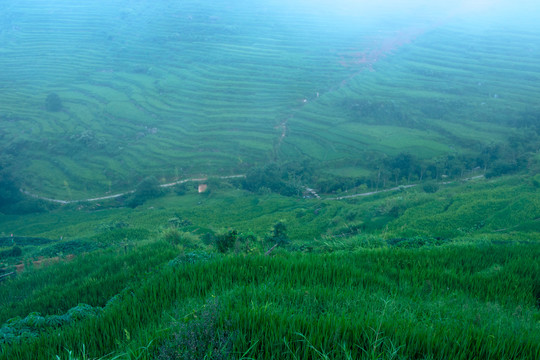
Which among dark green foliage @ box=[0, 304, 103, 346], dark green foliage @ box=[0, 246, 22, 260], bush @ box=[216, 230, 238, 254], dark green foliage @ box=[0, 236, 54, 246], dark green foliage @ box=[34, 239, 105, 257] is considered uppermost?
dark green foliage @ box=[0, 304, 103, 346]

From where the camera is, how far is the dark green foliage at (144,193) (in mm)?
27016

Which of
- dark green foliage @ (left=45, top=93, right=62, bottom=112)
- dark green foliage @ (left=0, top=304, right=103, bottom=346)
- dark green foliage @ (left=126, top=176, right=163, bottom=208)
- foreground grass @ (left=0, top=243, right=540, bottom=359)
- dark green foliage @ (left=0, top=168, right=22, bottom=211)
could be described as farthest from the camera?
dark green foliage @ (left=45, top=93, right=62, bottom=112)

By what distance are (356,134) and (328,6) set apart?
53.5 meters

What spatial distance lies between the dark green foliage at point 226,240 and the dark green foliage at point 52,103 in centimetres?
4677

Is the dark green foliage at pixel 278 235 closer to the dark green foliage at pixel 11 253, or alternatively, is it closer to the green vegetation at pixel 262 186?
the green vegetation at pixel 262 186

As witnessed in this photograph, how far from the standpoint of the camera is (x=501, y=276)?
12.4ft

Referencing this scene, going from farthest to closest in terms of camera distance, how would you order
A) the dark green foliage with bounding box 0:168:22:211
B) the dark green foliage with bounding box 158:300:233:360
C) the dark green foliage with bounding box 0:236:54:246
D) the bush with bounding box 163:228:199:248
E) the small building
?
the small building → the dark green foliage with bounding box 0:168:22:211 → the dark green foliage with bounding box 0:236:54:246 → the bush with bounding box 163:228:199:248 → the dark green foliage with bounding box 158:300:233:360

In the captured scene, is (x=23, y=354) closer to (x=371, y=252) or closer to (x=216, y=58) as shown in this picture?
(x=371, y=252)

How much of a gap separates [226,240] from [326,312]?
16.0ft

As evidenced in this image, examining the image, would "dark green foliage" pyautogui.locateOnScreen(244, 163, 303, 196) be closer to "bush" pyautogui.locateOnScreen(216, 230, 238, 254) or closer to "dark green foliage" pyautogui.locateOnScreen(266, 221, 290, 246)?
"dark green foliage" pyautogui.locateOnScreen(266, 221, 290, 246)

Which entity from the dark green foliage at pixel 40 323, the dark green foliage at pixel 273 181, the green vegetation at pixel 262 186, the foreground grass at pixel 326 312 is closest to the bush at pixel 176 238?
the green vegetation at pixel 262 186

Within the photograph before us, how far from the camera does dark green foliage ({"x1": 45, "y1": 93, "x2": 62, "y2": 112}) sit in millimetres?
43438

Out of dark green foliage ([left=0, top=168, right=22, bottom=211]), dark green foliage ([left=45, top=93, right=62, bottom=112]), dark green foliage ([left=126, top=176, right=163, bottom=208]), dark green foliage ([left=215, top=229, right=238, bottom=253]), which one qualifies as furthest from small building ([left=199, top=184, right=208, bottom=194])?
dark green foliage ([left=45, top=93, right=62, bottom=112])

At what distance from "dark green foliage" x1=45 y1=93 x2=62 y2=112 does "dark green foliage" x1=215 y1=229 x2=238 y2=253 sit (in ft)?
153
